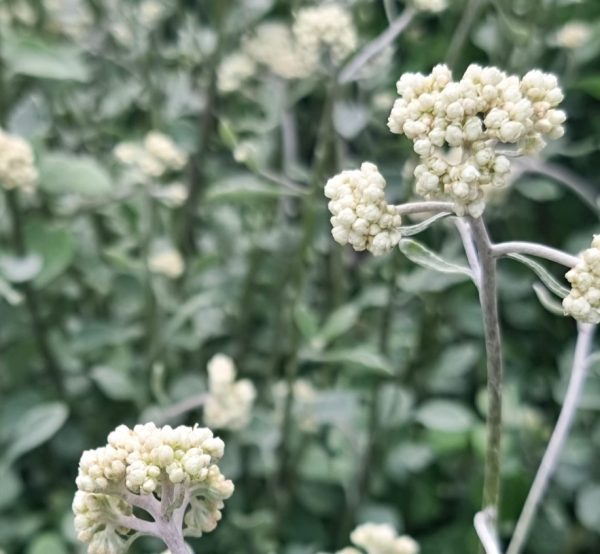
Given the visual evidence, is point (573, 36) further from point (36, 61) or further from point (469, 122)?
point (469, 122)

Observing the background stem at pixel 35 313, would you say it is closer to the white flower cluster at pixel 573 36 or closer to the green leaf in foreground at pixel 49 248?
the green leaf in foreground at pixel 49 248

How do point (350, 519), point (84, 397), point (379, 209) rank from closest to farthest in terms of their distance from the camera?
1. point (379, 209)
2. point (350, 519)
3. point (84, 397)

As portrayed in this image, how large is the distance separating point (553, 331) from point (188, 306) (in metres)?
0.40

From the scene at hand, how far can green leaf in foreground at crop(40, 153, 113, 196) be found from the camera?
0.88m

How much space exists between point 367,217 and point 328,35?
17.7 inches

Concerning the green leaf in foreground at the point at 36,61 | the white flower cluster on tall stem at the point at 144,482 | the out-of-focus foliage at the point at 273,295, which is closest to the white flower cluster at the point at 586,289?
the white flower cluster on tall stem at the point at 144,482

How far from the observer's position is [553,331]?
3.32 ft

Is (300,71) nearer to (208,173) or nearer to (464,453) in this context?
(208,173)

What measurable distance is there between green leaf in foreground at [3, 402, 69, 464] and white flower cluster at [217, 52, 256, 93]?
1.32 ft

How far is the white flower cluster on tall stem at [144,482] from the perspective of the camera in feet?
1.20

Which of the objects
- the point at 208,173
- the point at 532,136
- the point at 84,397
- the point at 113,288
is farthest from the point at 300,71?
the point at 532,136

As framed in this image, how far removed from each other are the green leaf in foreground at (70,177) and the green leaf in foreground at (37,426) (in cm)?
20

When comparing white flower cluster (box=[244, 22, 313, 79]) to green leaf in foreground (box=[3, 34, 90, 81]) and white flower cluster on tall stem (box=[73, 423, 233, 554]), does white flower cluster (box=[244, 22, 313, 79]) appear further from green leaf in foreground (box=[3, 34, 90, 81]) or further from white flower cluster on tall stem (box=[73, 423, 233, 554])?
white flower cluster on tall stem (box=[73, 423, 233, 554])

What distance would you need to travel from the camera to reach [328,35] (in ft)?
2.55
